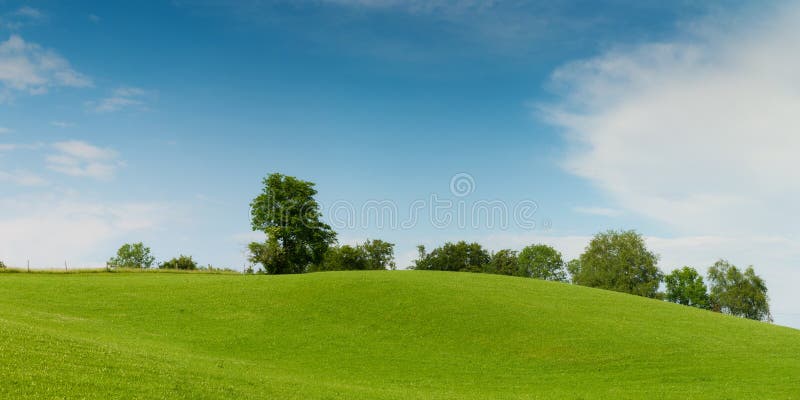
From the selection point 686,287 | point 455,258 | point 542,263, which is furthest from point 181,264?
point 686,287

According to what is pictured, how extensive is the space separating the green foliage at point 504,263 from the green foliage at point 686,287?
32.7m

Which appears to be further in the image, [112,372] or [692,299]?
[692,299]

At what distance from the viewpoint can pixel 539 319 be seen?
132ft

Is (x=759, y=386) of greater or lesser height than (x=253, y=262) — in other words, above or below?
below

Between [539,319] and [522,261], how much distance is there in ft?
295

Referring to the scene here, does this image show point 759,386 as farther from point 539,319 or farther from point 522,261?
point 522,261

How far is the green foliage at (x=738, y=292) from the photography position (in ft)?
311

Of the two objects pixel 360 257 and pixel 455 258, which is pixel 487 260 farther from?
pixel 360 257

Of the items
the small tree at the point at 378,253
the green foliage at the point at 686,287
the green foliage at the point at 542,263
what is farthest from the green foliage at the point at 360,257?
the green foliage at the point at 686,287

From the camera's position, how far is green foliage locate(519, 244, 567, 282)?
12544 cm

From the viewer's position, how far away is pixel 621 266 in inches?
3962

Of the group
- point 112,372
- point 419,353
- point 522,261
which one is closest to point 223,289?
point 419,353

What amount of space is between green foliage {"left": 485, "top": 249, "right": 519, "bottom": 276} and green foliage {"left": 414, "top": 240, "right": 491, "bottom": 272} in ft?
7.53

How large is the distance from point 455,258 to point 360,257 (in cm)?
2405
